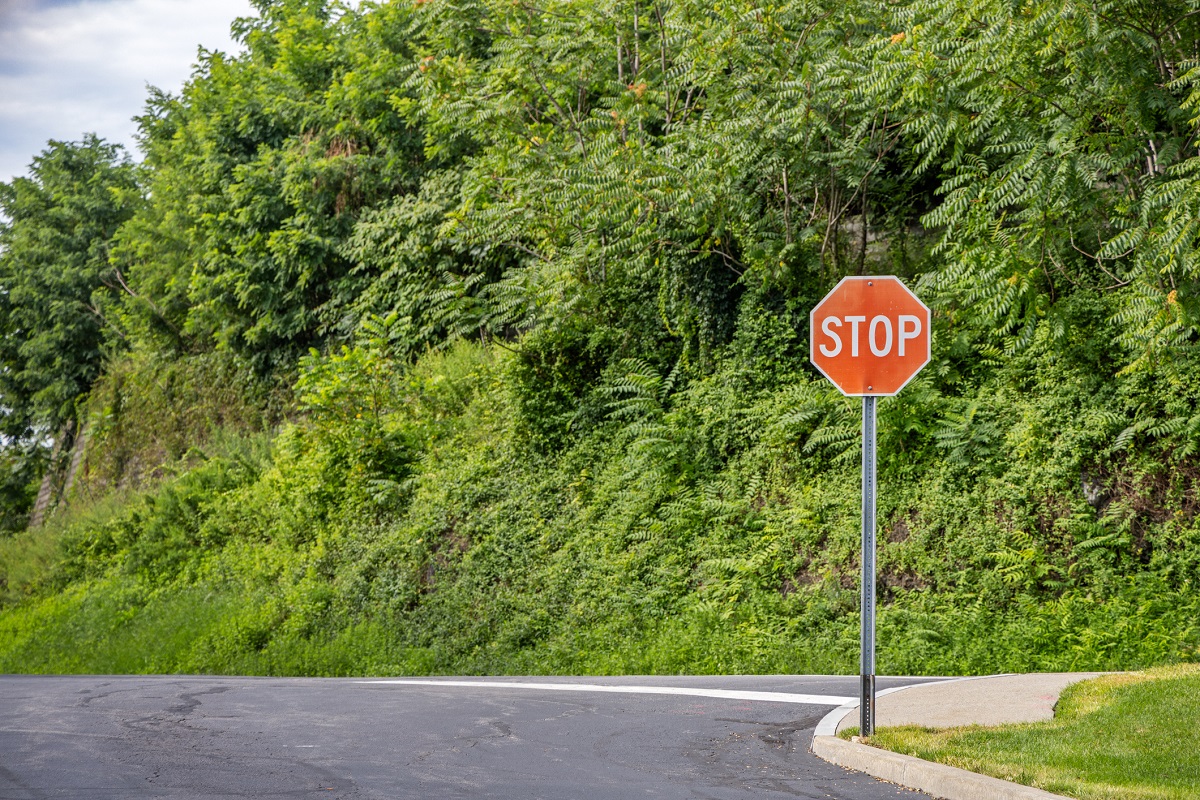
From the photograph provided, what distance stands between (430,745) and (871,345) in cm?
411

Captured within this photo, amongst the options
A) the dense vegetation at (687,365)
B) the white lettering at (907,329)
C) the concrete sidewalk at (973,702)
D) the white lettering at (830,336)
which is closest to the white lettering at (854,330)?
the white lettering at (830,336)

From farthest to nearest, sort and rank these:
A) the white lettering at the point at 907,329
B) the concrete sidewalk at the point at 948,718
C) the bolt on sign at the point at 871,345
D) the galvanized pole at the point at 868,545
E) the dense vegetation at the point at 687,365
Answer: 1. the dense vegetation at the point at 687,365
2. the white lettering at the point at 907,329
3. the bolt on sign at the point at 871,345
4. the galvanized pole at the point at 868,545
5. the concrete sidewalk at the point at 948,718

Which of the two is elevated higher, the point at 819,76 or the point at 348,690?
the point at 819,76

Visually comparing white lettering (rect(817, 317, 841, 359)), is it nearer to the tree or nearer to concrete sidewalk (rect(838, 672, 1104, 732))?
concrete sidewalk (rect(838, 672, 1104, 732))

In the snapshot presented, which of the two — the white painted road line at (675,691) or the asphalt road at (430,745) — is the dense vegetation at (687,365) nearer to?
the white painted road line at (675,691)

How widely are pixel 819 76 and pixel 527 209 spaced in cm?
561

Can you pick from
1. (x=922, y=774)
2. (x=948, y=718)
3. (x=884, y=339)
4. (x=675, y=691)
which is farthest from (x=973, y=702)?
(x=884, y=339)

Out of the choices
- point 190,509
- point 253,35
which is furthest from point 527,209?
point 253,35

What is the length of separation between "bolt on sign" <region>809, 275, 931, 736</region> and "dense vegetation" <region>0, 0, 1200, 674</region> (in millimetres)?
4758

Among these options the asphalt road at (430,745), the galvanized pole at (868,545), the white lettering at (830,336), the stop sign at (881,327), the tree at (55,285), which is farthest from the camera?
the tree at (55,285)

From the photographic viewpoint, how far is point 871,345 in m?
7.38

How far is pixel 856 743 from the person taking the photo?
21.0 ft

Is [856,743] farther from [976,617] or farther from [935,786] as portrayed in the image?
[976,617]

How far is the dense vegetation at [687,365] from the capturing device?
11.6 meters
